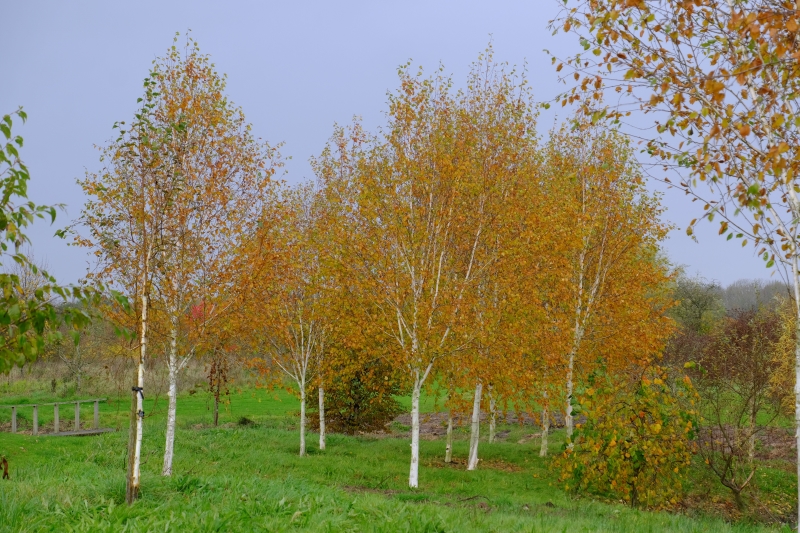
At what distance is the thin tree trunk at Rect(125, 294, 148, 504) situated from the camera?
26.6 feet

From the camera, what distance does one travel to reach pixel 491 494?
14.0 meters

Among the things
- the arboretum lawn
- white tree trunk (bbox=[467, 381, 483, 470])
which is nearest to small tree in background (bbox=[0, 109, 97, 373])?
the arboretum lawn

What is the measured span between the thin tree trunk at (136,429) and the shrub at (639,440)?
376 inches

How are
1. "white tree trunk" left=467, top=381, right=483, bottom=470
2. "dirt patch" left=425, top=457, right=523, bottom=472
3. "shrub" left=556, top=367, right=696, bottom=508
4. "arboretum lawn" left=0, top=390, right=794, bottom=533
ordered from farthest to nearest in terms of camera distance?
1. "dirt patch" left=425, top=457, right=523, bottom=472
2. "white tree trunk" left=467, top=381, right=483, bottom=470
3. "shrub" left=556, top=367, right=696, bottom=508
4. "arboretum lawn" left=0, top=390, right=794, bottom=533

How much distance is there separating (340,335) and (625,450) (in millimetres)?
10190

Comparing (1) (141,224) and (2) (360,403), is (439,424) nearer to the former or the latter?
(2) (360,403)

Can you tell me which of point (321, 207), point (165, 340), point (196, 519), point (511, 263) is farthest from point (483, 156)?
point (196, 519)

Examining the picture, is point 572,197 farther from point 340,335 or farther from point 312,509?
point 312,509

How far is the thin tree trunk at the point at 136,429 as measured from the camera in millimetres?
8117

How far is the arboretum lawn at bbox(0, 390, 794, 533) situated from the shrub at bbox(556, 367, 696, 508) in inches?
28.9

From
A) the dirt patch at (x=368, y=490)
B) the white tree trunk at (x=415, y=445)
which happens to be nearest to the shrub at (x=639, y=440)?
the white tree trunk at (x=415, y=445)

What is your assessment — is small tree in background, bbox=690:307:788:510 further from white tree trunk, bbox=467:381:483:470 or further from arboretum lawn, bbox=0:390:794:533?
white tree trunk, bbox=467:381:483:470

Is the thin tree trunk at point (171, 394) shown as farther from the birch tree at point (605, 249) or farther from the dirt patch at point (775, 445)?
the dirt patch at point (775, 445)

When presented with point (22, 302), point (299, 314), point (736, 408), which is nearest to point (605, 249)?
point (736, 408)
